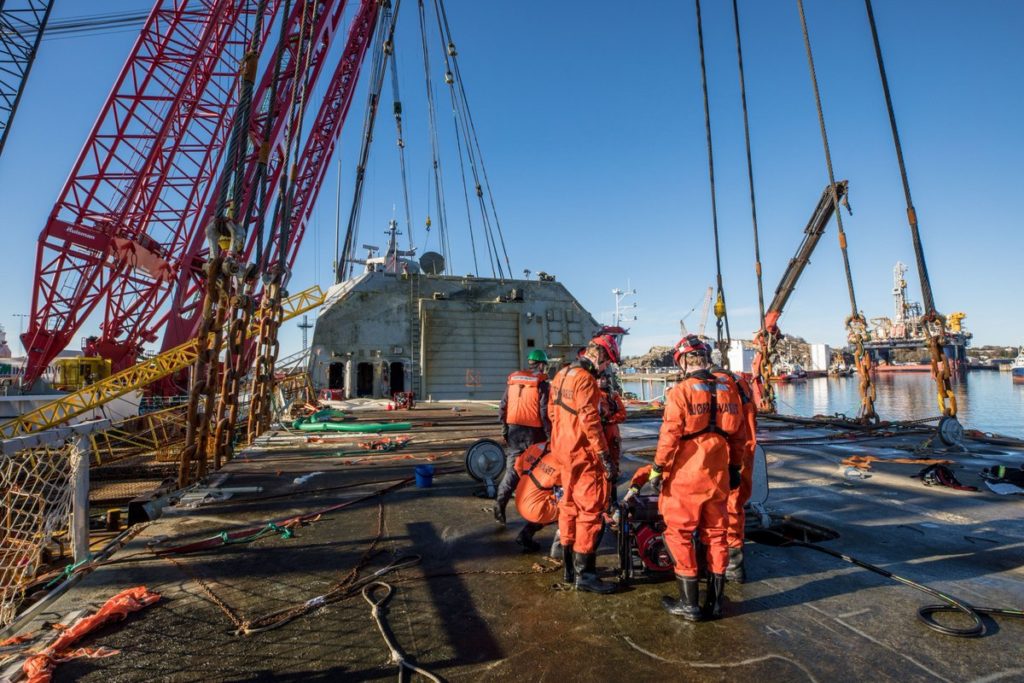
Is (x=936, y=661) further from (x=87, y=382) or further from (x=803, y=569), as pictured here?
(x=87, y=382)

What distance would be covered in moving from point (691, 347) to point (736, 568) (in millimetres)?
1729

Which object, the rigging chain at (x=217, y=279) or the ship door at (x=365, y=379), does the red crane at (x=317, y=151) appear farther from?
the rigging chain at (x=217, y=279)

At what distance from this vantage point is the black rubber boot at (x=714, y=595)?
3.27m

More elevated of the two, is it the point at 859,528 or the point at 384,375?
the point at 384,375

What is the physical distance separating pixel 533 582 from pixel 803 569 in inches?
85.8

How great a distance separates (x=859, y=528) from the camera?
16.6 ft

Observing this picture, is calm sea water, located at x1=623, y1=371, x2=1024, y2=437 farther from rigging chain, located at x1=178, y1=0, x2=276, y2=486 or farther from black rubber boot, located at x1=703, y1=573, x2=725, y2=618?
black rubber boot, located at x1=703, y1=573, x2=725, y2=618

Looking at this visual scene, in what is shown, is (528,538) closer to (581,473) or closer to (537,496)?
(537,496)

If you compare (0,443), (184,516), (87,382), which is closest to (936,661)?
(0,443)

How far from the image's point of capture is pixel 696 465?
3344mm

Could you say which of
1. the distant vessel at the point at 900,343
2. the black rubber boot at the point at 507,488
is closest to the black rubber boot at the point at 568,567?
the black rubber boot at the point at 507,488

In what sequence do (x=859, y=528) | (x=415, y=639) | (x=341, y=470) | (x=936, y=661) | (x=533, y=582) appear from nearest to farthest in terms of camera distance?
(x=936, y=661) < (x=415, y=639) < (x=533, y=582) < (x=859, y=528) < (x=341, y=470)

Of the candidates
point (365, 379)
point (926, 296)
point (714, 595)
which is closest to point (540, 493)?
point (714, 595)

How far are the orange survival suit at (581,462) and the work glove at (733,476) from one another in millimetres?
899
